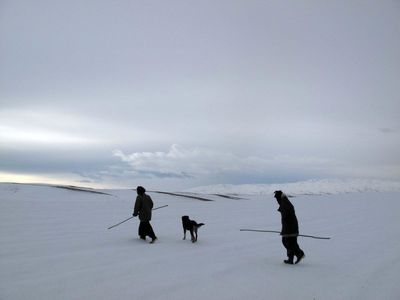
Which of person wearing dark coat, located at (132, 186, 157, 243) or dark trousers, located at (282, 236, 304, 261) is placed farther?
person wearing dark coat, located at (132, 186, 157, 243)

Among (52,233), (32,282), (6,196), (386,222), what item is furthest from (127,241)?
(386,222)

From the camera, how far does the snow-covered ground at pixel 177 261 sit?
7.06m

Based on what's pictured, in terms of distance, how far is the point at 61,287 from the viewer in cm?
704

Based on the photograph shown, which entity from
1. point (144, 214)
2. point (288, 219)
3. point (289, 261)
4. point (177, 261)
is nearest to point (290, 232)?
point (288, 219)

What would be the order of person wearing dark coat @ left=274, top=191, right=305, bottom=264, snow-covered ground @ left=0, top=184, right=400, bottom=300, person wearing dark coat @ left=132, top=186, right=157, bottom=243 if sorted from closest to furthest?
1. snow-covered ground @ left=0, top=184, right=400, bottom=300
2. person wearing dark coat @ left=274, top=191, right=305, bottom=264
3. person wearing dark coat @ left=132, top=186, right=157, bottom=243

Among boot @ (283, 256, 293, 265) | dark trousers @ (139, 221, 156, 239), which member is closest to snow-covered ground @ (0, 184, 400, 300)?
boot @ (283, 256, 293, 265)

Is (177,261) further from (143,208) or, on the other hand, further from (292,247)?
(143,208)

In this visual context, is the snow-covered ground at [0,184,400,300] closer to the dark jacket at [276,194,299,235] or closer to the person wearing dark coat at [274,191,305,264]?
the person wearing dark coat at [274,191,305,264]

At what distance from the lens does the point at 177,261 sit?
9.35 meters

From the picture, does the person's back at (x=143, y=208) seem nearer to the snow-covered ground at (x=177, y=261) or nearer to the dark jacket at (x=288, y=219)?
the snow-covered ground at (x=177, y=261)

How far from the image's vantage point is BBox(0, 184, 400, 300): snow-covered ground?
706cm

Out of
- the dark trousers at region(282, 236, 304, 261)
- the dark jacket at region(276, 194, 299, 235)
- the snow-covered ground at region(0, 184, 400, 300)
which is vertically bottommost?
the snow-covered ground at region(0, 184, 400, 300)

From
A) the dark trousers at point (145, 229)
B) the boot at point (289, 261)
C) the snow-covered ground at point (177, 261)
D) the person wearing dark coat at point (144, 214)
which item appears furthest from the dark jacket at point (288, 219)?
the dark trousers at point (145, 229)

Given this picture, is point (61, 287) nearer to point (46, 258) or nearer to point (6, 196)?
point (46, 258)
